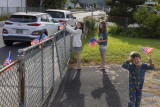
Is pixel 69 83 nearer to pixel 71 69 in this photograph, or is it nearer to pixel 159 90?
pixel 71 69

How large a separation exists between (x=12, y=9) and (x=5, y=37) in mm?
22463

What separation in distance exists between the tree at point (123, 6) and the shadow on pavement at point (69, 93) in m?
16.0

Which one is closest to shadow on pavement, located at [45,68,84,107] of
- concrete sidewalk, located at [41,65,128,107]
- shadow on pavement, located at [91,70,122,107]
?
concrete sidewalk, located at [41,65,128,107]

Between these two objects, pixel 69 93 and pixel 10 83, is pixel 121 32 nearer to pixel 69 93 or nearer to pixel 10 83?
pixel 69 93

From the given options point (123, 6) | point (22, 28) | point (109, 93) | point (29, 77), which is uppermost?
point (123, 6)

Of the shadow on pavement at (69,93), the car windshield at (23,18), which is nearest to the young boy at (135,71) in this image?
the shadow on pavement at (69,93)

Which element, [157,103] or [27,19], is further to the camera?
[27,19]

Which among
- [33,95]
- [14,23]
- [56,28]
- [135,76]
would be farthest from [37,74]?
[56,28]

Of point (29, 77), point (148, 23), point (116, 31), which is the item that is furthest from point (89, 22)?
point (29, 77)

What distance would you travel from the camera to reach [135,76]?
428 cm

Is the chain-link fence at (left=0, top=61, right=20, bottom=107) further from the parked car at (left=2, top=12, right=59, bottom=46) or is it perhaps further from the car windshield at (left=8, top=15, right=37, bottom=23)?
the car windshield at (left=8, top=15, right=37, bottom=23)

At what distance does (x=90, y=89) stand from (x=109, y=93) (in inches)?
19.0

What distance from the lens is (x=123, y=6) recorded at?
2197 centimetres

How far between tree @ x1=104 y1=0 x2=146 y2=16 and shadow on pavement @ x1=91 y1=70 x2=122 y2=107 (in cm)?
1621
